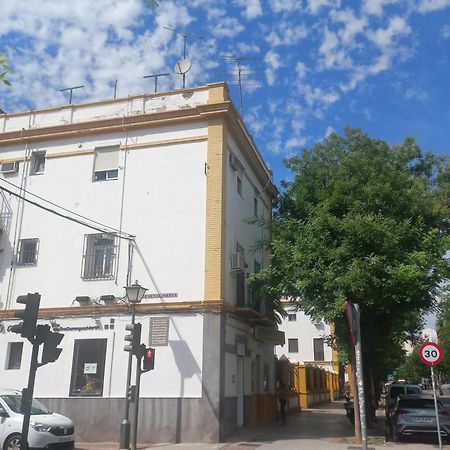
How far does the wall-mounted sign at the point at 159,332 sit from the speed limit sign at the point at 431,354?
24.0 ft

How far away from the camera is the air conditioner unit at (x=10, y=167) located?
19.5m

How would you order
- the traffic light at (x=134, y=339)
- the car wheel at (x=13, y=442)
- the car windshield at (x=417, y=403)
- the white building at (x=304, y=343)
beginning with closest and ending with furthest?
the car wheel at (x=13, y=442) → the traffic light at (x=134, y=339) → the car windshield at (x=417, y=403) → the white building at (x=304, y=343)

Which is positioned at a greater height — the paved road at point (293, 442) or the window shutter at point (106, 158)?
the window shutter at point (106, 158)

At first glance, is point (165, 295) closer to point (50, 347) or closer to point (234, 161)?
point (234, 161)

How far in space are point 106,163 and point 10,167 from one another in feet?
12.8

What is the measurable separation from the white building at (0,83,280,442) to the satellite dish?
1.53 metres

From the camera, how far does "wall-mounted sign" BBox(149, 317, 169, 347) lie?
1597 cm

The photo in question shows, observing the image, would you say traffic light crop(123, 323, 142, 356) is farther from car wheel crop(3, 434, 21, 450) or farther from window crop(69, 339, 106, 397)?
car wheel crop(3, 434, 21, 450)

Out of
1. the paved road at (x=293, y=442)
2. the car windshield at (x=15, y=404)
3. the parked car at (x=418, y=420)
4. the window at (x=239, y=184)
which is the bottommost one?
the paved road at (x=293, y=442)

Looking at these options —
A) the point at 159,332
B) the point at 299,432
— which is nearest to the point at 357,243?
the point at 159,332

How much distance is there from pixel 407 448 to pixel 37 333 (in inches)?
403

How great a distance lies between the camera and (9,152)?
19812 millimetres

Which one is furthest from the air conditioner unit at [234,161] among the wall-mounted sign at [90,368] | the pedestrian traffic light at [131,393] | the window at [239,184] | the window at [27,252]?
the pedestrian traffic light at [131,393]

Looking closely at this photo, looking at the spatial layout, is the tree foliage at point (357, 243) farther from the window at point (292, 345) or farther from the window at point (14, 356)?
the window at point (292, 345)
